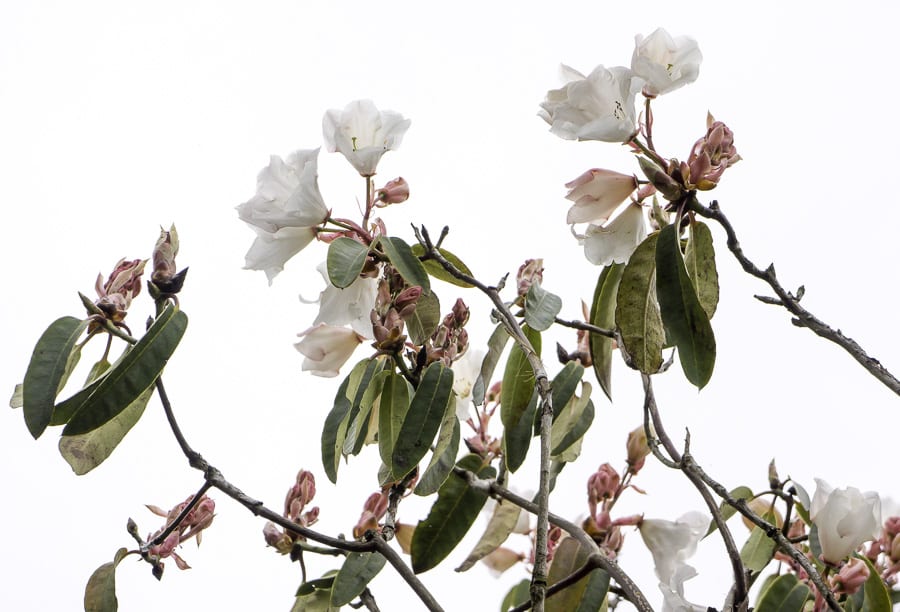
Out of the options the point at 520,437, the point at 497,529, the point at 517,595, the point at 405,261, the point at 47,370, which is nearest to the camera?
the point at 47,370

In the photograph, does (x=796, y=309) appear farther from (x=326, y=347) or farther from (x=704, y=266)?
(x=326, y=347)

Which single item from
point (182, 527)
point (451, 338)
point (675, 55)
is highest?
point (675, 55)

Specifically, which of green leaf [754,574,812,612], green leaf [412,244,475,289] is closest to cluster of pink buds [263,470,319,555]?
green leaf [412,244,475,289]

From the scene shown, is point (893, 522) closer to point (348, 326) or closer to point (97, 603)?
point (348, 326)

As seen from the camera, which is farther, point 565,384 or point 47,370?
point 565,384

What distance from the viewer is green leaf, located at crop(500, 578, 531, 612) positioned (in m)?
1.35

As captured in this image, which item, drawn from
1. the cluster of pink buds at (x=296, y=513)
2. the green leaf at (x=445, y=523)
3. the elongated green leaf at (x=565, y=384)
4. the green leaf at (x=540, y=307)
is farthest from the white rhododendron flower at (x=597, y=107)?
the cluster of pink buds at (x=296, y=513)

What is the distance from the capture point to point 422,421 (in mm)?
958

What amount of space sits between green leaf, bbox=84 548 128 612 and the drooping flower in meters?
0.64

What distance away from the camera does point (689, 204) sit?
980mm

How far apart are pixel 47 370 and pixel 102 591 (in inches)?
11.2

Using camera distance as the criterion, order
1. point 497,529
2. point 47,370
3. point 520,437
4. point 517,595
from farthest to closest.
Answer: point 517,595, point 497,529, point 520,437, point 47,370

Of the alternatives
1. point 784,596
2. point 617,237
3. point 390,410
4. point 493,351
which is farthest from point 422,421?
point 784,596

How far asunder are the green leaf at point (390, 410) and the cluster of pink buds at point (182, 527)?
9.3 inches
